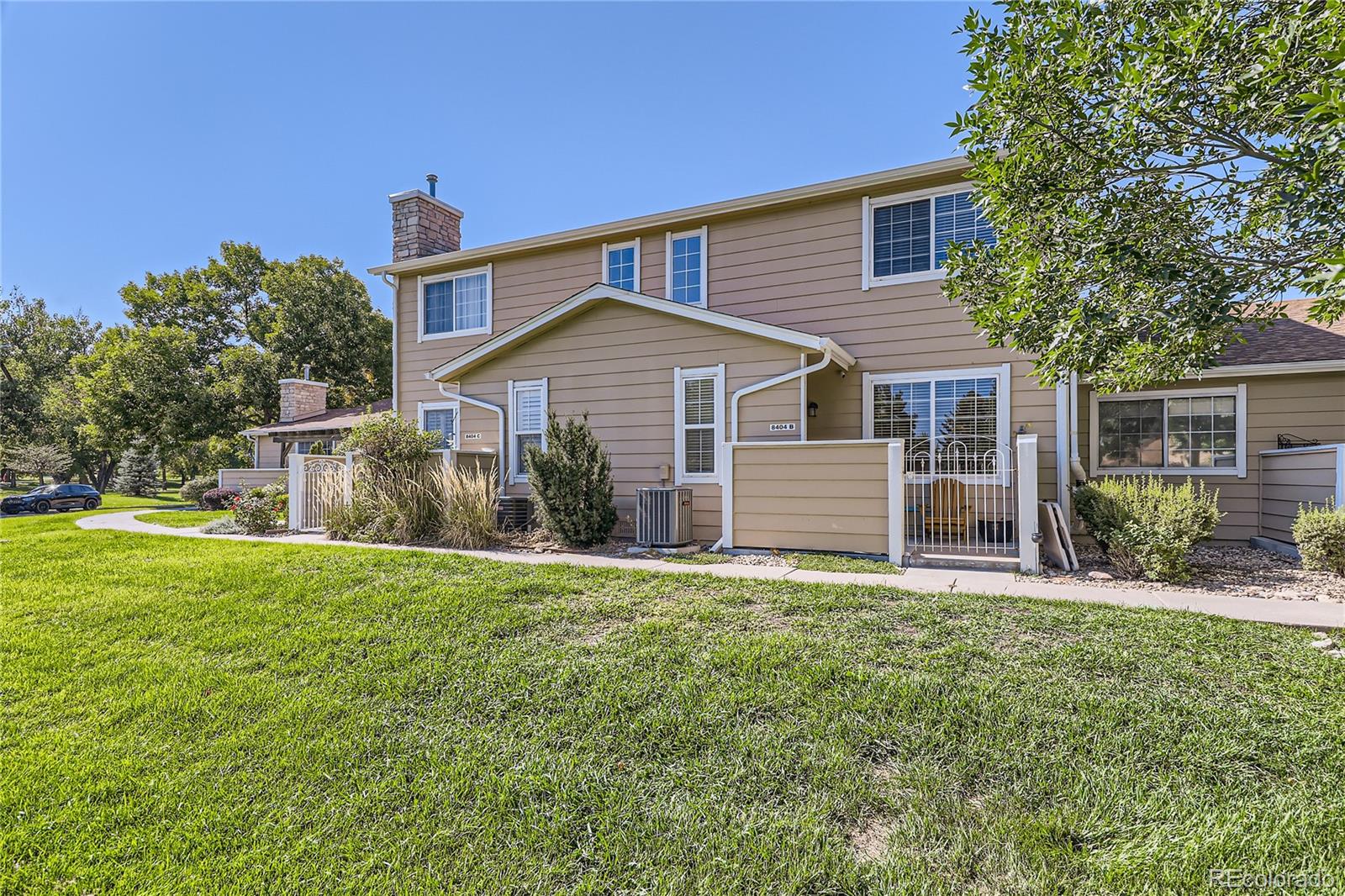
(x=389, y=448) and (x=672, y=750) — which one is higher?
(x=389, y=448)

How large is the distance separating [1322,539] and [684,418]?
22.9ft

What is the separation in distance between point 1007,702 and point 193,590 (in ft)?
21.5

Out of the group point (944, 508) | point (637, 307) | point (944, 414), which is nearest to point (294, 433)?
point (637, 307)

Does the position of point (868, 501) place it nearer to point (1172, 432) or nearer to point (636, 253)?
point (1172, 432)

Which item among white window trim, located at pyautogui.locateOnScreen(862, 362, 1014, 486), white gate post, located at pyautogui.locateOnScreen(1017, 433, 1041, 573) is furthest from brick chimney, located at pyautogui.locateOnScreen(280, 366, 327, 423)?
white gate post, located at pyautogui.locateOnScreen(1017, 433, 1041, 573)

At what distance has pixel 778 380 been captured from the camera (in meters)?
8.04

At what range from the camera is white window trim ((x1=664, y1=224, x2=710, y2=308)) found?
10281mm

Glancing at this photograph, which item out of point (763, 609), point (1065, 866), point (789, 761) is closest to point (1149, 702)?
point (1065, 866)

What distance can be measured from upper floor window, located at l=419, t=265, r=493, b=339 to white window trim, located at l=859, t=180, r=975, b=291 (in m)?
6.99

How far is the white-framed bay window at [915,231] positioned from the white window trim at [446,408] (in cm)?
742

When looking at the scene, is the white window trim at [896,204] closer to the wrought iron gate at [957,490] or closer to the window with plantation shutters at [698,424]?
the wrought iron gate at [957,490]

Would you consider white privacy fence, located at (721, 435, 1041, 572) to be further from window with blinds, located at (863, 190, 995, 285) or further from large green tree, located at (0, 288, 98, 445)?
large green tree, located at (0, 288, 98, 445)

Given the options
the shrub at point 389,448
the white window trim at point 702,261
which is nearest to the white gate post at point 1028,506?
the white window trim at point 702,261

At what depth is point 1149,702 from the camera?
307 centimetres
